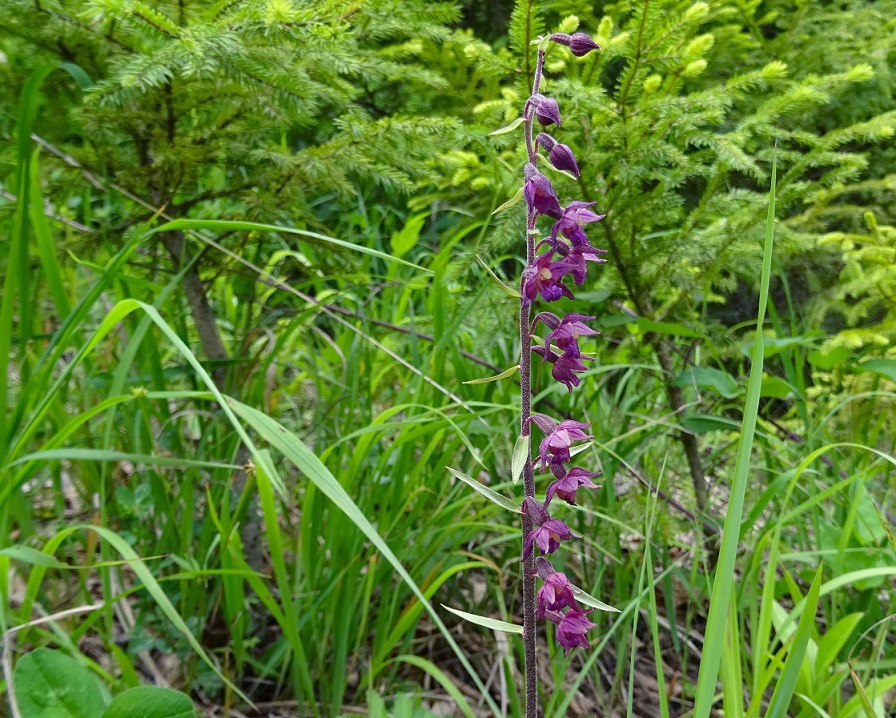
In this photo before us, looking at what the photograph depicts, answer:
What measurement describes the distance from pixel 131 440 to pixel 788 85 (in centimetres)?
278

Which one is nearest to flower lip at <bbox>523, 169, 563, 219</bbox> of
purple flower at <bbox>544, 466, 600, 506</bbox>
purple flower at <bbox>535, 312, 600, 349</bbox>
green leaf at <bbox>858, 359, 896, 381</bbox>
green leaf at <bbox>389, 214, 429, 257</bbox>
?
purple flower at <bbox>535, 312, 600, 349</bbox>

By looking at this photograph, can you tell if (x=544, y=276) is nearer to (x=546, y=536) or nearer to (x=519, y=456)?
(x=519, y=456)

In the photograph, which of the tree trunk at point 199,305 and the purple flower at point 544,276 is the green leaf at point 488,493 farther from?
the tree trunk at point 199,305

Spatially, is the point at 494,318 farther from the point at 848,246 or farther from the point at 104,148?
the point at 848,246

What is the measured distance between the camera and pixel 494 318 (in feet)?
6.95

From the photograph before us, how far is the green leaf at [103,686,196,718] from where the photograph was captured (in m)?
1.18

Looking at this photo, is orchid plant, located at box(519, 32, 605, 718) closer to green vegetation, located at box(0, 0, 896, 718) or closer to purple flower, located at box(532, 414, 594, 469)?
purple flower, located at box(532, 414, 594, 469)

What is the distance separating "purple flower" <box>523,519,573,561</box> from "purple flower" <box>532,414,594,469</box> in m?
0.09

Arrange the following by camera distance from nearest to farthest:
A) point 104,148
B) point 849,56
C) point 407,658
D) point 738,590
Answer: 1. point 407,658
2. point 738,590
3. point 104,148
4. point 849,56

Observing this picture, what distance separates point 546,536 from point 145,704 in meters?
0.76

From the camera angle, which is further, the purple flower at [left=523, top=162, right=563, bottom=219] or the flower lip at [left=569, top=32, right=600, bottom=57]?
the flower lip at [left=569, top=32, right=600, bottom=57]

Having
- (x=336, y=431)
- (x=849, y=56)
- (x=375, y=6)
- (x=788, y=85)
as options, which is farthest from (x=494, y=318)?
(x=849, y=56)

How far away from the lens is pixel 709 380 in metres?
1.99

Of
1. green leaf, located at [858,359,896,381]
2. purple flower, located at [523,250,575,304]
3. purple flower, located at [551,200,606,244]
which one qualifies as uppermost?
purple flower, located at [551,200,606,244]
